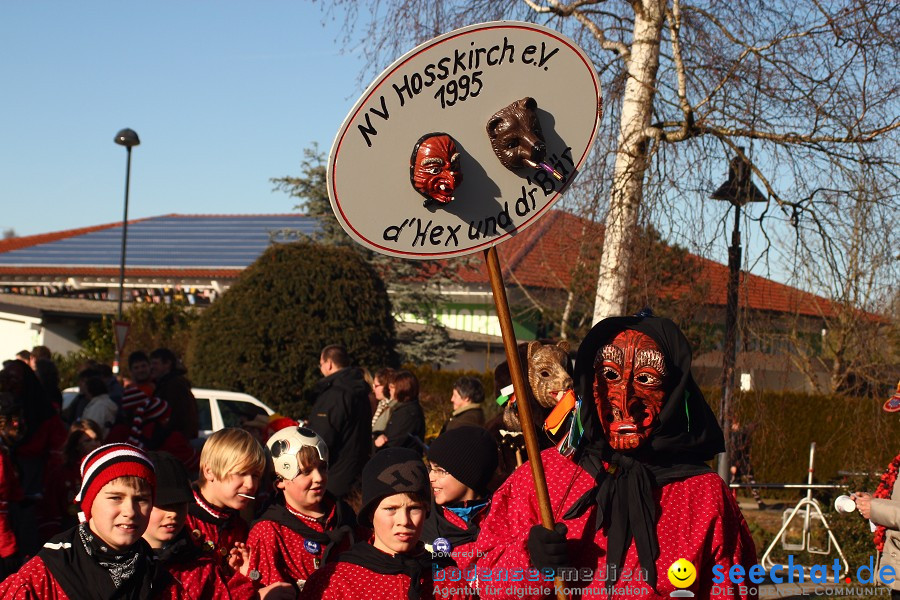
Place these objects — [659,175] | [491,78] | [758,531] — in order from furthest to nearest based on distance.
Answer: [758,531] → [659,175] → [491,78]

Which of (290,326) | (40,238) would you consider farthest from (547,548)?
(40,238)

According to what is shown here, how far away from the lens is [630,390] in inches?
113

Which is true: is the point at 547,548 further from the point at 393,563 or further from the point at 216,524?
the point at 216,524

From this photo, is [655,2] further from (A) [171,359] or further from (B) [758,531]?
(B) [758,531]

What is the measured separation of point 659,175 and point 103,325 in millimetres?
24448

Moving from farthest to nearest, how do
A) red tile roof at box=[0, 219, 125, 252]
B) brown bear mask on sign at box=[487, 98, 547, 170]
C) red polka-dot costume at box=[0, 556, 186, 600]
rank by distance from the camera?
1. red tile roof at box=[0, 219, 125, 252]
2. red polka-dot costume at box=[0, 556, 186, 600]
3. brown bear mask on sign at box=[487, 98, 547, 170]

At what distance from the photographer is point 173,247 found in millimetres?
47344

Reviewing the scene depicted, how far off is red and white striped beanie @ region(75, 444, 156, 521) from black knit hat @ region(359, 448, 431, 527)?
31.0 inches

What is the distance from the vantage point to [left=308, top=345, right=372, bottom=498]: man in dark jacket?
8.05 metres

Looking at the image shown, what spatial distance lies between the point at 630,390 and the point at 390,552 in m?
1.22

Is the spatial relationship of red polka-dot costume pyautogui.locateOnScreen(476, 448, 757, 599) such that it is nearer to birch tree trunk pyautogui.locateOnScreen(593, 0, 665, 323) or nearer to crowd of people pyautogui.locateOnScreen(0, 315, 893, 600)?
crowd of people pyautogui.locateOnScreen(0, 315, 893, 600)

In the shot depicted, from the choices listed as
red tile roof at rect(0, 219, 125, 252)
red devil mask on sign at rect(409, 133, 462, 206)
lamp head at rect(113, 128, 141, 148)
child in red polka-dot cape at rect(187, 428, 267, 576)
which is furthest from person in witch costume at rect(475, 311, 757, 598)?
red tile roof at rect(0, 219, 125, 252)

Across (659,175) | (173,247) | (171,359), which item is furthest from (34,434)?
(173,247)

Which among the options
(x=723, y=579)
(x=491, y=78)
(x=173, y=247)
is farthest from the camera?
(x=173, y=247)
